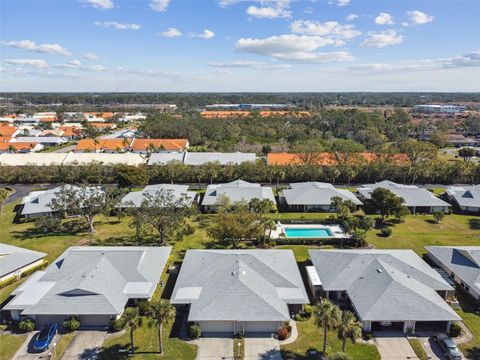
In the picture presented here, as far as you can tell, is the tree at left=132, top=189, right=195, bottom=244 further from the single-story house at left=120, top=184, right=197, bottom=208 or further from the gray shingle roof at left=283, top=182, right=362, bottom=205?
the gray shingle roof at left=283, top=182, right=362, bottom=205

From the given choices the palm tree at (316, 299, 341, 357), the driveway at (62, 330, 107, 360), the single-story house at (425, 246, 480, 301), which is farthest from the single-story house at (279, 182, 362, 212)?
the driveway at (62, 330, 107, 360)

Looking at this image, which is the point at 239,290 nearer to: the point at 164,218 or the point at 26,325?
the point at 164,218

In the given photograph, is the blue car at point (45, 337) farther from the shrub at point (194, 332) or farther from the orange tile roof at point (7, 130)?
the orange tile roof at point (7, 130)

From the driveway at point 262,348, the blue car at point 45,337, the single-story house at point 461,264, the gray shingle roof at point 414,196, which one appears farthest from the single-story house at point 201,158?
the driveway at point 262,348

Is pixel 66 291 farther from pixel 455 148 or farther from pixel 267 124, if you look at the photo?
pixel 455 148

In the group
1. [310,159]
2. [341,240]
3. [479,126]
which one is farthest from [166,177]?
[479,126]

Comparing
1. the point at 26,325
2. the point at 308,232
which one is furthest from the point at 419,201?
the point at 26,325
